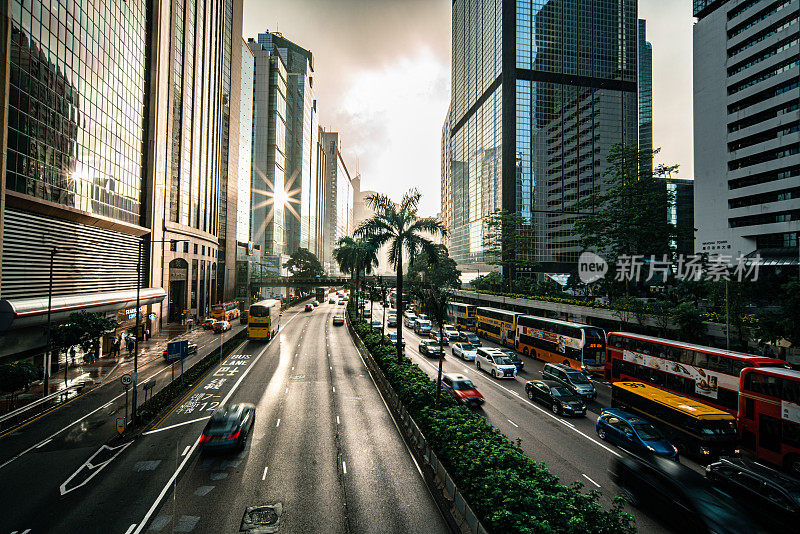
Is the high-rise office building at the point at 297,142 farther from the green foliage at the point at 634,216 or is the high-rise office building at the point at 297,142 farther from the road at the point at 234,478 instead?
the road at the point at 234,478

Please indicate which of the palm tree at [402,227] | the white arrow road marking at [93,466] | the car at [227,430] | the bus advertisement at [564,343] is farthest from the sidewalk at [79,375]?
the bus advertisement at [564,343]

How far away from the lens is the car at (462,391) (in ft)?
67.5

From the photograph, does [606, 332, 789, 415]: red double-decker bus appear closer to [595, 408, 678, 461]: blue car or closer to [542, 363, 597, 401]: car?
[542, 363, 597, 401]: car

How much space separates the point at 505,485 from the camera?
953 centimetres

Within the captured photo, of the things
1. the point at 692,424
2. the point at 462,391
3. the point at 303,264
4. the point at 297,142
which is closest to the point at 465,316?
the point at 462,391

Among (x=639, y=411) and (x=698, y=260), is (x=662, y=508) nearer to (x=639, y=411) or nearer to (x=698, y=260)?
(x=639, y=411)

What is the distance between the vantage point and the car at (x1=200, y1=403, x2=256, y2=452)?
14.5m

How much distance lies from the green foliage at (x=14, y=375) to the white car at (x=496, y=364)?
30.0 meters

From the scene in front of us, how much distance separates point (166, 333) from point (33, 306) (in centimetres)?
2500

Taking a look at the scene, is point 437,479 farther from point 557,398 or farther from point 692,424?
point 692,424

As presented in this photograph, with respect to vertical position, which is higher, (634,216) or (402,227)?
(634,216)

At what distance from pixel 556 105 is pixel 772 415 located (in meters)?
94.1

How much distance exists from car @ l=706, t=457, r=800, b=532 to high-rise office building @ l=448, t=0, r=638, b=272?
80.7m

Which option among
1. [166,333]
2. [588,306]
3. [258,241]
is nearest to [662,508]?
[588,306]
